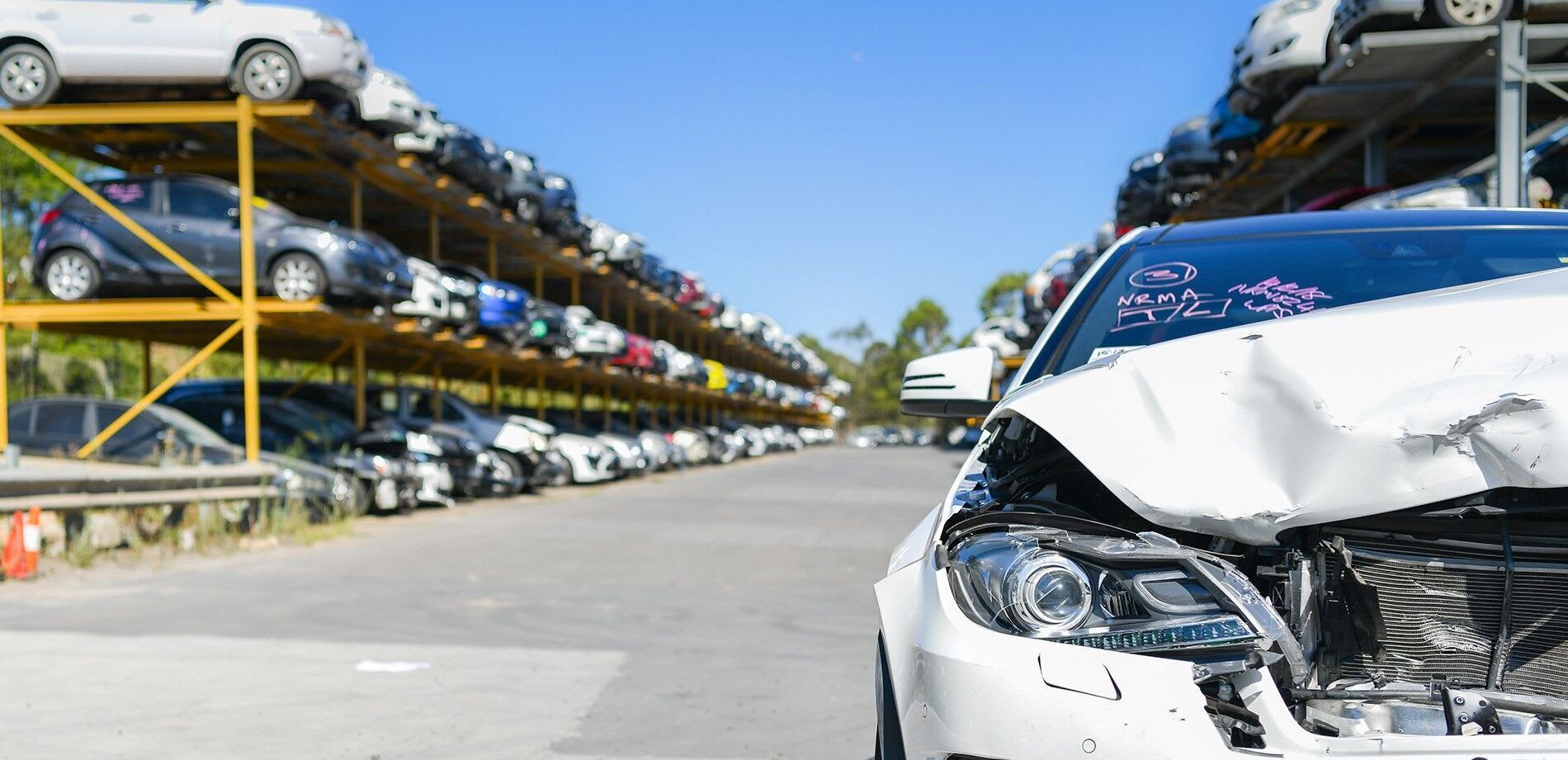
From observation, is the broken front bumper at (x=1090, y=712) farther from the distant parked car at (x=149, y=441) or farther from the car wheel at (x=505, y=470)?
the car wheel at (x=505, y=470)

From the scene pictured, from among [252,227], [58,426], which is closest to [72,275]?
[58,426]

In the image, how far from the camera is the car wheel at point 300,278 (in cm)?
1588

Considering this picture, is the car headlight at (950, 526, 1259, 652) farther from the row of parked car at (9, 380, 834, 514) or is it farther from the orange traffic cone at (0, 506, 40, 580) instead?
the row of parked car at (9, 380, 834, 514)

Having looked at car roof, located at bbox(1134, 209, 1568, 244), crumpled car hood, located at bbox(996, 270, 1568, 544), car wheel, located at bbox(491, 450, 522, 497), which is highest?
car roof, located at bbox(1134, 209, 1568, 244)

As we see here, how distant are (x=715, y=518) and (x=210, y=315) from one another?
6.76 meters

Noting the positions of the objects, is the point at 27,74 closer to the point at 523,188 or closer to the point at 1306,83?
the point at 523,188

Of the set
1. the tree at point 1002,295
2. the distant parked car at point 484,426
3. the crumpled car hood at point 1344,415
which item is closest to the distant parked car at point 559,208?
the distant parked car at point 484,426

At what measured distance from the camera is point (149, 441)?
14.5 metres

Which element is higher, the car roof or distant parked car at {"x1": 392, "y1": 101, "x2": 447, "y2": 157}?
distant parked car at {"x1": 392, "y1": 101, "x2": 447, "y2": 157}

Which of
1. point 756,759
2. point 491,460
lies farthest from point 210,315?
point 756,759

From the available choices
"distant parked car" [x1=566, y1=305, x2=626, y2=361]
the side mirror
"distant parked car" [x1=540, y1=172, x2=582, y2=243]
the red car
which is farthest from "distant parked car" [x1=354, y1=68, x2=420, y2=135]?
the side mirror

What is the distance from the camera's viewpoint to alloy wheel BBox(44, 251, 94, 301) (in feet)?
53.1

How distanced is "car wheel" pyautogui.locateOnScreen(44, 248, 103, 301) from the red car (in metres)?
16.0

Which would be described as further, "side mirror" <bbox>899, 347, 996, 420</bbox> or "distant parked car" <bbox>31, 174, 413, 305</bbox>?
"distant parked car" <bbox>31, 174, 413, 305</bbox>
